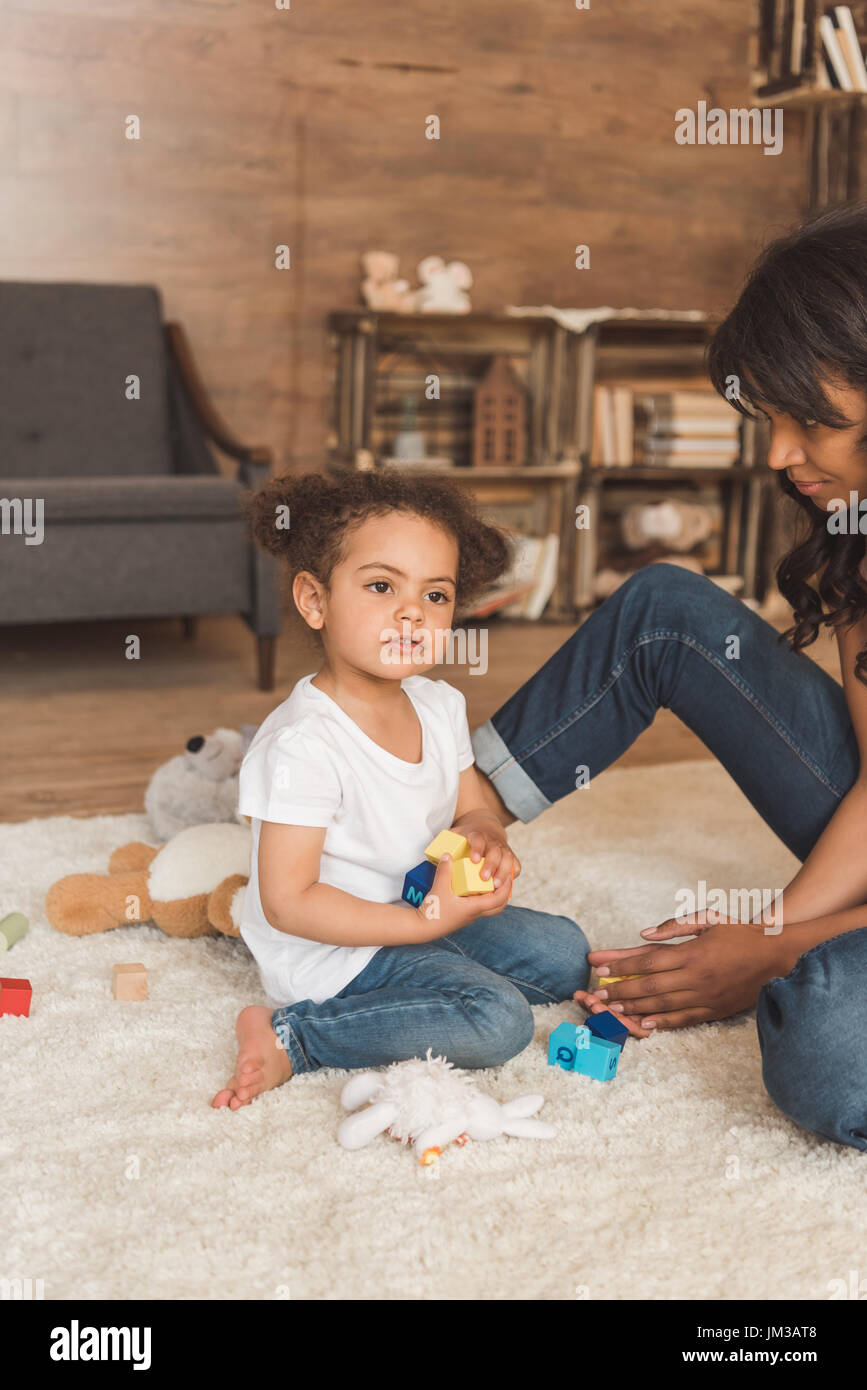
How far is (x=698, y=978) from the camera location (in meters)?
1.21

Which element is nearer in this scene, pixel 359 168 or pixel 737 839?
pixel 737 839

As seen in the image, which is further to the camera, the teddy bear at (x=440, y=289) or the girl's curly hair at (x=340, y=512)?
the teddy bear at (x=440, y=289)

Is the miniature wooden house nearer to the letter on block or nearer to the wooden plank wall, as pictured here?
the wooden plank wall

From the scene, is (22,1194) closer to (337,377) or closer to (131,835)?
(131,835)

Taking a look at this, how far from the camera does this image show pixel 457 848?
1.12m

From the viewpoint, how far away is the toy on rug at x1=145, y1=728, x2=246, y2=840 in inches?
65.2

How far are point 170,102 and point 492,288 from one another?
3.37 ft

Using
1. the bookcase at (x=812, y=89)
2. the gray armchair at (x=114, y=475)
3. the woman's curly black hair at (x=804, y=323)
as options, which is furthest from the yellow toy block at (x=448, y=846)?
the bookcase at (x=812, y=89)

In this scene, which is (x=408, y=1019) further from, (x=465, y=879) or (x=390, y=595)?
(x=390, y=595)

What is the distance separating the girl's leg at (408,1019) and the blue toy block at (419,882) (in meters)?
0.06

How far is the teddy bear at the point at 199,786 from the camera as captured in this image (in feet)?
5.44

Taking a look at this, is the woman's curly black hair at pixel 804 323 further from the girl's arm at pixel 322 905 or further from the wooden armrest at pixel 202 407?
the wooden armrest at pixel 202 407

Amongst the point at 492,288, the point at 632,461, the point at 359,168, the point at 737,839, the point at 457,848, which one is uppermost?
the point at 359,168

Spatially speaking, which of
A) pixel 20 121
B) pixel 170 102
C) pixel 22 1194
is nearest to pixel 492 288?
pixel 170 102
